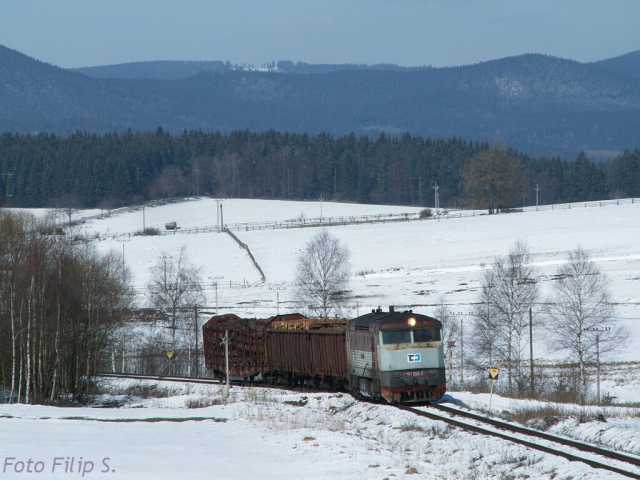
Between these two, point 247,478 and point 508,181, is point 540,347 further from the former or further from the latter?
point 508,181

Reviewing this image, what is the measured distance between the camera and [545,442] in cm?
2731

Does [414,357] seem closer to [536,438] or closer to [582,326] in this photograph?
[536,438]

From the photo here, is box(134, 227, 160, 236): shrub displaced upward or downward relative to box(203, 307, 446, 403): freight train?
upward

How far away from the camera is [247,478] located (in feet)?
77.6

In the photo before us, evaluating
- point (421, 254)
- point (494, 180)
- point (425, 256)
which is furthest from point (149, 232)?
point (494, 180)

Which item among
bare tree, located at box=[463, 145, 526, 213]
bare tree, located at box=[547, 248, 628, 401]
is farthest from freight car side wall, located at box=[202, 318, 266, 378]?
bare tree, located at box=[463, 145, 526, 213]

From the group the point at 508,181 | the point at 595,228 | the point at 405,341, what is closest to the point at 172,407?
the point at 405,341

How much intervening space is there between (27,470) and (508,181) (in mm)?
153274

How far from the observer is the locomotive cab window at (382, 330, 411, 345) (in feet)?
122

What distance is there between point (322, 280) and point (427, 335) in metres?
62.5

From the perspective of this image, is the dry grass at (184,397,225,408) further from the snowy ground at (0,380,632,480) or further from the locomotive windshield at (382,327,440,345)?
the locomotive windshield at (382,327,440,345)

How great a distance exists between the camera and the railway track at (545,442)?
78.6 feet

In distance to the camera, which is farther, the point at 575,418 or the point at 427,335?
the point at 427,335

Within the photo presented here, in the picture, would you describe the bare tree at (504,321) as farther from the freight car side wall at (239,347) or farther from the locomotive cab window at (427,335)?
the locomotive cab window at (427,335)
